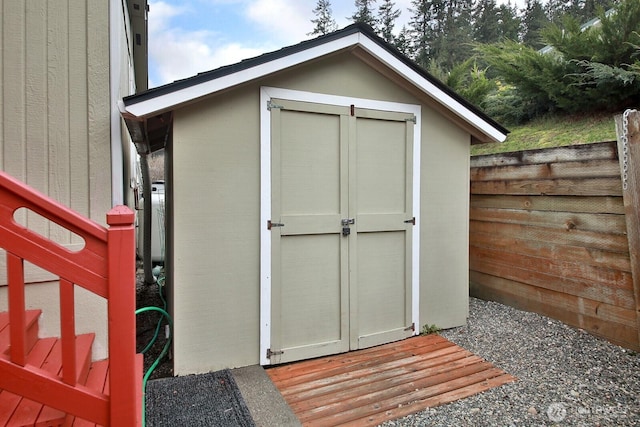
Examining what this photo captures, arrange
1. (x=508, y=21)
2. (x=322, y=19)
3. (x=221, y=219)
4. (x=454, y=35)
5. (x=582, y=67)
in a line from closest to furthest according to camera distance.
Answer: (x=221, y=219) → (x=582, y=67) → (x=454, y=35) → (x=508, y=21) → (x=322, y=19)

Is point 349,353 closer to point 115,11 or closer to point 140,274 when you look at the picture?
point 115,11

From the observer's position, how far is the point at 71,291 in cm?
142

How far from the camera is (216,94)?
2877 mm

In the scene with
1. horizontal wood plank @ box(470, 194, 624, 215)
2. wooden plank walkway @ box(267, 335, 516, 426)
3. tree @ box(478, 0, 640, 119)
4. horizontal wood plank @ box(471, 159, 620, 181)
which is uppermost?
tree @ box(478, 0, 640, 119)

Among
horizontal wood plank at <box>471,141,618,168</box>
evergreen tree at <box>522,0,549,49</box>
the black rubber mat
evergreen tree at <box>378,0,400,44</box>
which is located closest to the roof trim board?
horizontal wood plank at <box>471,141,618,168</box>

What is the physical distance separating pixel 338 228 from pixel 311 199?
0.37m

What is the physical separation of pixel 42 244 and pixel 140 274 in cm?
590

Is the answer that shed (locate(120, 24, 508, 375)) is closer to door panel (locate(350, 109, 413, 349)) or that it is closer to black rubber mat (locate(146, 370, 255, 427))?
door panel (locate(350, 109, 413, 349))

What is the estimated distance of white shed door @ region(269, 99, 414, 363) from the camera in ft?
10.4

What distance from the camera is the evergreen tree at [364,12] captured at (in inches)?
806

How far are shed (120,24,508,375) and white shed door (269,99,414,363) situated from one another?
1cm

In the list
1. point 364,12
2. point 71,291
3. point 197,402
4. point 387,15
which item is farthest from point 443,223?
point 387,15

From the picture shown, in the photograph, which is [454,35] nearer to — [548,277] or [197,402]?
[548,277]

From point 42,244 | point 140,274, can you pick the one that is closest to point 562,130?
point 42,244
